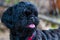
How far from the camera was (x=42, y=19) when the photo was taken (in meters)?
7.23

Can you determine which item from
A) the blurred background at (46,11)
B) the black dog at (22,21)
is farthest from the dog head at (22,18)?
the blurred background at (46,11)

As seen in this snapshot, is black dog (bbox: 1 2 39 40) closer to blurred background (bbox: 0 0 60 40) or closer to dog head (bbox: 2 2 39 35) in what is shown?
dog head (bbox: 2 2 39 35)

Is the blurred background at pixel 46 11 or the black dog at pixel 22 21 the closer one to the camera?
the black dog at pixel 22 21

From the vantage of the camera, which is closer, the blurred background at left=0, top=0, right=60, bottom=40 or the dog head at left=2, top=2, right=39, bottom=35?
the dog head at left=2, top=2, right=39, bottom=35

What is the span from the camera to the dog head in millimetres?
3818

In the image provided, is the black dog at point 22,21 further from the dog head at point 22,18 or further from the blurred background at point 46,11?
the blurred background at point 46,11

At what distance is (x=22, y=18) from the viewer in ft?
12.6

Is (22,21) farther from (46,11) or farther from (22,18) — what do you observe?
(46,11)

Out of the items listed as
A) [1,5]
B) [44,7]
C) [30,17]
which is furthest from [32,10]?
[44,7]

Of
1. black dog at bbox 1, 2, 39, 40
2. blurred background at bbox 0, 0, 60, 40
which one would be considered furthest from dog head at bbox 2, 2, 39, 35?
blurred background at bbox 0, 0, 60, 40

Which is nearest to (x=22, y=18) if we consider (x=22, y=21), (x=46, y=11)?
(x=22, y=21)

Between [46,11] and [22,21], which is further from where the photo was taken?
[46,11]

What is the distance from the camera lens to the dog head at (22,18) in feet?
12.5

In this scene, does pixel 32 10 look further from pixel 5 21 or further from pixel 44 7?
pixel 44 7
